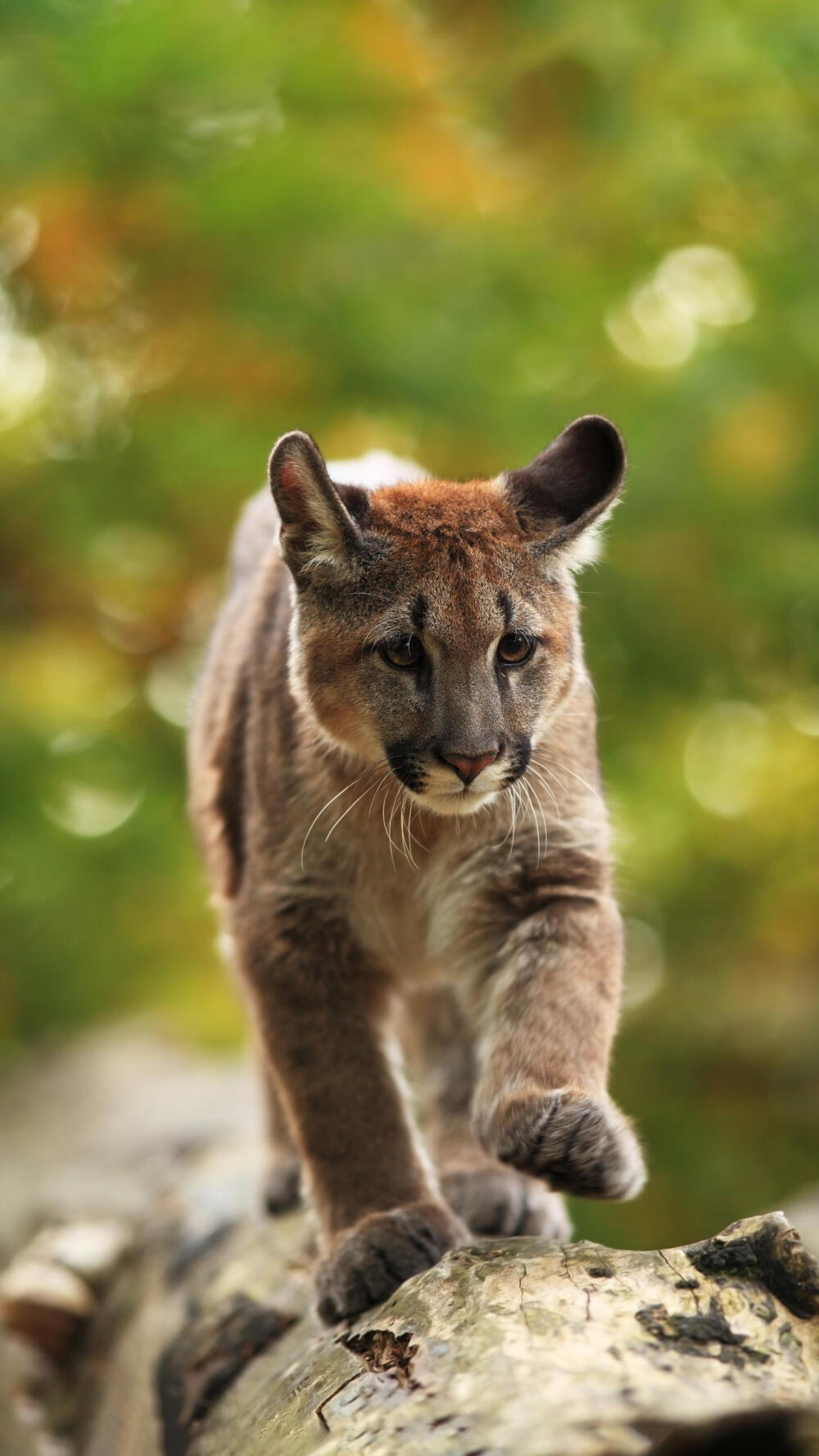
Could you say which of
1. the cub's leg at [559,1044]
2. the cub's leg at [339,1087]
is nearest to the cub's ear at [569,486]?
the cub's leg at [559,1044]

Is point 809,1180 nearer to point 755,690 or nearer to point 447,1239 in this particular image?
point 755,690

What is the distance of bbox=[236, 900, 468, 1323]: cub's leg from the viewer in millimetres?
5496

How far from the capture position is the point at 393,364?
10758mm

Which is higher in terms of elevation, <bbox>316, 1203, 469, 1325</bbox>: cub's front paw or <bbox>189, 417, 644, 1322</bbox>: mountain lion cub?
<bbox>189, 417, 644, 1322</bbox>: mountain lion cub

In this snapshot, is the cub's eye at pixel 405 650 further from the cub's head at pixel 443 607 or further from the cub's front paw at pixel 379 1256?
the cub's front paw at pixel 379 1256

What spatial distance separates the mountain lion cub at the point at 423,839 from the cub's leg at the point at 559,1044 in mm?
12

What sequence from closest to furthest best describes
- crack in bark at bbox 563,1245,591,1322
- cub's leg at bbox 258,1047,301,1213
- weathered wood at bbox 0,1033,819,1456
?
weathered wood at bbox 0,1033,819,1456
crack in bark at bbox 563,1245,591,1322
cub's leg at bbox 258,1047,301,1213

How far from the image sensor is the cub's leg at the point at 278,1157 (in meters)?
6.99

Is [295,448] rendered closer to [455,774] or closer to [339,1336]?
[455,774]

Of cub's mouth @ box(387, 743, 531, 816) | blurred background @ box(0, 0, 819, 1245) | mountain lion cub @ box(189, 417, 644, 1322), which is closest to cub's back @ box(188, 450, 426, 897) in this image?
mountain lion cub @ box(189, 417, 644, 1322)

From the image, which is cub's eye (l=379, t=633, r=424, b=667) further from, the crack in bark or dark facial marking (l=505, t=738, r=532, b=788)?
the crack in bark

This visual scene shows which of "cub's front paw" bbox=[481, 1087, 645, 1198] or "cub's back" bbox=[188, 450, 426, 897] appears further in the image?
"cub's back" bbox=[188, 450, 426, 897]

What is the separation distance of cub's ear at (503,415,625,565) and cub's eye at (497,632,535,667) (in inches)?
16.3

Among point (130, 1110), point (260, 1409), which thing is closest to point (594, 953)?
point (260, 1409)
